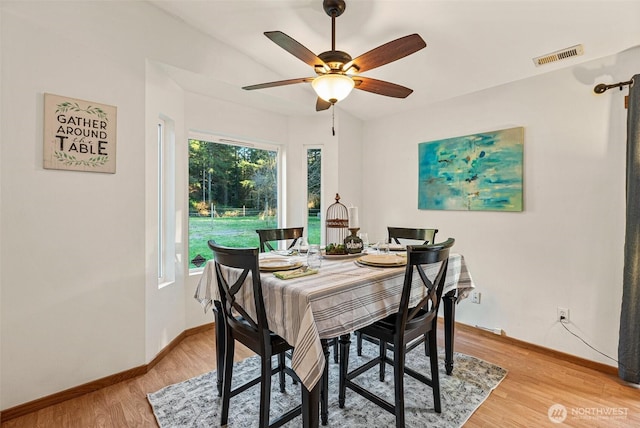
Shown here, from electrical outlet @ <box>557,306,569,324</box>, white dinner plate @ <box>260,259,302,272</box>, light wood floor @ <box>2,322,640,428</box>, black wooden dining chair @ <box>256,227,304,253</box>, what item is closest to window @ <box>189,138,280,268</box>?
black wooden dining chair @ <box>256,227,304,253</box>

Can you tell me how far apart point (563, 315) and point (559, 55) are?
2034 millimetres

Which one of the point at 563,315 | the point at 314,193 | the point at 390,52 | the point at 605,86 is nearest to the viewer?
the point at 390,52

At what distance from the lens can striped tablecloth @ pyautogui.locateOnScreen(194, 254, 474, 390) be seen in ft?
4.32

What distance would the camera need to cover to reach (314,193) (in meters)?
3.83

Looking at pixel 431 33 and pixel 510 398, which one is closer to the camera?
pixel 510 398

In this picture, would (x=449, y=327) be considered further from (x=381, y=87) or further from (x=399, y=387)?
(x=381, y=87)

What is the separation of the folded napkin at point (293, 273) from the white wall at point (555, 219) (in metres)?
2.06

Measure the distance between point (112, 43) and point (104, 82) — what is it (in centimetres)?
29

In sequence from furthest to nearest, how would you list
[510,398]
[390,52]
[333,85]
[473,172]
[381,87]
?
[473,172], [381,87], [510,398], [333,85], [390,52]

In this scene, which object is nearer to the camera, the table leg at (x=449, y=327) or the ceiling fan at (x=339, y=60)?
the ceiling fan at (x=339, y=60)

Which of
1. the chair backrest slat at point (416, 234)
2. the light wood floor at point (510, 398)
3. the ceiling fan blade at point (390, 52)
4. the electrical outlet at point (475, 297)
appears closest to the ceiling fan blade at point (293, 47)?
the ceiling fan blade at point (390, 52)

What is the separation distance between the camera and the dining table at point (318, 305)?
4.33ft

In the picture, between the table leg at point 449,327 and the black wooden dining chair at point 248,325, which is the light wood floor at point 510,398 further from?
the black wooden dining chair at point 248,325

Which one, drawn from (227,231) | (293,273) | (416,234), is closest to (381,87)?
(416,234)
